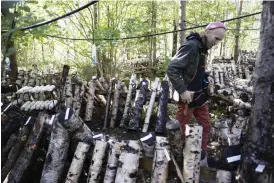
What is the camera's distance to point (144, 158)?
7.16 ft

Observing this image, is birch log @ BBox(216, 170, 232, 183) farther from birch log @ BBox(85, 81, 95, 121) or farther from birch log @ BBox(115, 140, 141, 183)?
birch log @ BBox(85, 81, 95, 121)

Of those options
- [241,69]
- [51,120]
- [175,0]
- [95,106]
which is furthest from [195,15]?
[51,120]

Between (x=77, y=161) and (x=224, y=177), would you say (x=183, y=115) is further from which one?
(x=77, y=161)

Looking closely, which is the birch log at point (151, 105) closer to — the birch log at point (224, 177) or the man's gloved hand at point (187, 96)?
the man's gloved hand at point (187, 96)

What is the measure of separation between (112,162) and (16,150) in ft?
3.14

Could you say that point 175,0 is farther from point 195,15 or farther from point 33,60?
point 33,60

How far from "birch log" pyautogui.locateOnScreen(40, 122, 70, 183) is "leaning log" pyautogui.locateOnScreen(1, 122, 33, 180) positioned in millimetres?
323

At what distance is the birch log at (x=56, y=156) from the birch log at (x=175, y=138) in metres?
0.90

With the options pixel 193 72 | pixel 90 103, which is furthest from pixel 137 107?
pixel 193 72

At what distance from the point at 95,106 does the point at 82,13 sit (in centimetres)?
385

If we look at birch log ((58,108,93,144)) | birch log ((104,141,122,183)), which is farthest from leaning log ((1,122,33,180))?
birch log ((104,141,122,183))

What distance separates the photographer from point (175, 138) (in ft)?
6.60

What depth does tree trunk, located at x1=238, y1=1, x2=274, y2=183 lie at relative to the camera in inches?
67.6

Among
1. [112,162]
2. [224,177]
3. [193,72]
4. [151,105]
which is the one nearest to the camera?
[224,177]
